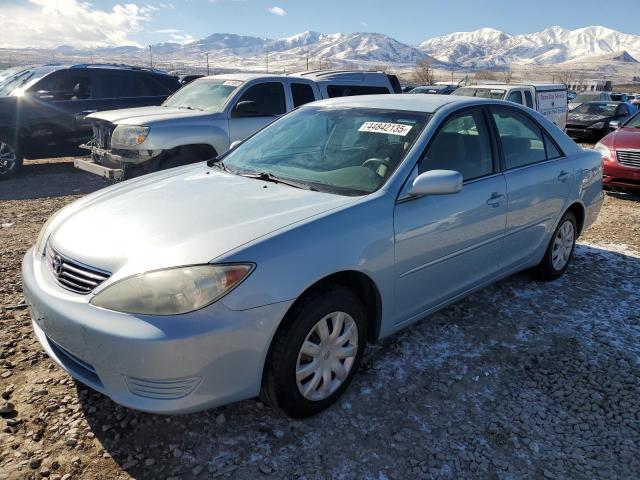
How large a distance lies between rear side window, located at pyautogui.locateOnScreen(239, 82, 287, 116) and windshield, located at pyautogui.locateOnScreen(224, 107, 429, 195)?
3834 mm

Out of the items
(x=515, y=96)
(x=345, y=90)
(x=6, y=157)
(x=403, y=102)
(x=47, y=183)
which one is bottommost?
(x=47, y=183)

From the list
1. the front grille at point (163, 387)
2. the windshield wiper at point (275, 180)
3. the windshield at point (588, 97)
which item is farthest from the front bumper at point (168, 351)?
the windshield at point (588, 97)

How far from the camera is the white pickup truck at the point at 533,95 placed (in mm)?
11867

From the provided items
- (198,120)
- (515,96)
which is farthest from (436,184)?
(515,96)

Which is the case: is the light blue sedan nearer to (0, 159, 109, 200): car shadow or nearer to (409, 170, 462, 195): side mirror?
(409, 170, 462, 195): side mirror

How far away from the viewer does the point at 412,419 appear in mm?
2709

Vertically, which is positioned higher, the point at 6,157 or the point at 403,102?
the point at 403,102

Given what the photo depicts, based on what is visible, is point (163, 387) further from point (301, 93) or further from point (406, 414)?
point (301, 93)

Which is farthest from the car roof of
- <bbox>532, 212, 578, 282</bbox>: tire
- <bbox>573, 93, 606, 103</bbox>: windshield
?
<bbox>573, 93, 606, 103</bbox>: windshield

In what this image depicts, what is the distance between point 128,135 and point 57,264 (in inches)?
177

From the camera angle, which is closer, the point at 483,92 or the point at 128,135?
the point at 128,135

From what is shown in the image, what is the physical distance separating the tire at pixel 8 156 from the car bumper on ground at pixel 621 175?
32.0ft

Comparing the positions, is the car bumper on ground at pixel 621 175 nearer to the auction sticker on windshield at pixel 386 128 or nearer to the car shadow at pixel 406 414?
the car shadow at pixel 406 414

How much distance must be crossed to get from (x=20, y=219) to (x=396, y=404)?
5.41 m
